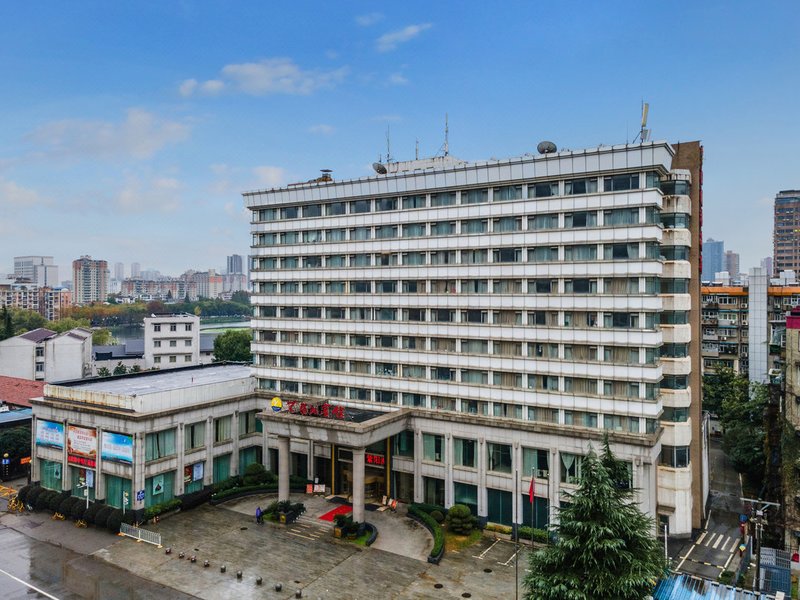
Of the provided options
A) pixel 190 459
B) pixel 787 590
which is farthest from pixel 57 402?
pixel 787 590

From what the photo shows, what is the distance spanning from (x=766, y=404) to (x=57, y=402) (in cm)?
7453

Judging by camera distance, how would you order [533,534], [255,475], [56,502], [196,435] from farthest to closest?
[255,475], [196,435], [56,502], [533,534]

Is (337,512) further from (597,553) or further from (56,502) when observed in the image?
(597,553)

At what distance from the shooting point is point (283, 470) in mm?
55094

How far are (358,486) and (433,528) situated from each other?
7.24 m

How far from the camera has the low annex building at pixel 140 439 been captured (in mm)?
52781

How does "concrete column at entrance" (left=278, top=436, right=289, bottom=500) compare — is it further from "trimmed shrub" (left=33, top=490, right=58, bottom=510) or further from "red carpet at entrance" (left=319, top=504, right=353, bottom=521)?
"trimmed shrub" (left=33, top=490, right=58, bottom=510)

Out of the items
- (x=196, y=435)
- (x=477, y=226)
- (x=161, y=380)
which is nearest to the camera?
(x=477, y=226)

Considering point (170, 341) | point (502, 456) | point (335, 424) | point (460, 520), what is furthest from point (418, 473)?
point (170, 341)

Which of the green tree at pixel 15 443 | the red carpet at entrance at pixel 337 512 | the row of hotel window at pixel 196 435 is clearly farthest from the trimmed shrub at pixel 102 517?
the green tree at pixel 15 443

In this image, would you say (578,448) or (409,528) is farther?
(409,528)

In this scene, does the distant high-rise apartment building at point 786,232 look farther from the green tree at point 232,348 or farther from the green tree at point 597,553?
the green tree at point 597,553

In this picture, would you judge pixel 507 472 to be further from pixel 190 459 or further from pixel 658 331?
pixel 190 459

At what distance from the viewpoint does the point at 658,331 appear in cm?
4675
